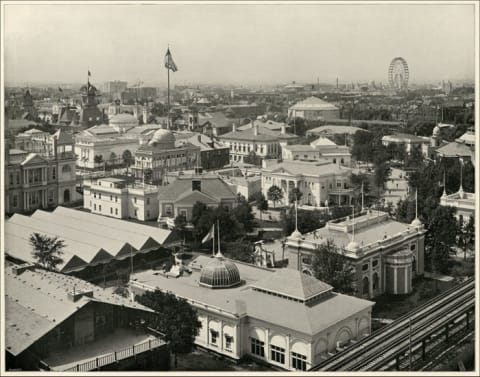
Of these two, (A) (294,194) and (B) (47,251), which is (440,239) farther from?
(B) (47,251)

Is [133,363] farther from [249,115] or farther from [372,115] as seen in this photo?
[249,115]

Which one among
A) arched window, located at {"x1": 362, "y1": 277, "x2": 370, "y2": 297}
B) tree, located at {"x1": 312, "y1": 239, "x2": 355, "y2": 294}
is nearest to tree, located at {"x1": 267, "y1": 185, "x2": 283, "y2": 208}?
arched window, located at {"x1": 362, "y1": 277, "x2": 370, "y2": 297}

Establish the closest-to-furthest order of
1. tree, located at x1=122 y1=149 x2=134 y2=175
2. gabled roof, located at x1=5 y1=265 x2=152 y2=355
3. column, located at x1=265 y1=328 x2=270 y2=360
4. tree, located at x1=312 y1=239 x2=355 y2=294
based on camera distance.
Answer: gabled roof, located at x1=5 y1=265 x2=152 y2=355, column, located at x1=265 y1=328 x2=270 y2=360, tree, located at x1=312 y1=239 x2=355 y2=294, tree, located at x1=122 y1=149 x2=134 y2=175

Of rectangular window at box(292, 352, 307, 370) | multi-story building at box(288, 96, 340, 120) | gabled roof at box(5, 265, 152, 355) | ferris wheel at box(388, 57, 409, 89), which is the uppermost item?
ferris wheel at box(388, 57, 409, 89)

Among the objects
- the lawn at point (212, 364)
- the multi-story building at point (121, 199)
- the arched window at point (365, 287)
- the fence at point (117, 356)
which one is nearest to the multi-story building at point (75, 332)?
the fence at point (117, 356)

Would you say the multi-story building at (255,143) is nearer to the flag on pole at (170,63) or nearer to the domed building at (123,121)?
the domed building at (123,121)

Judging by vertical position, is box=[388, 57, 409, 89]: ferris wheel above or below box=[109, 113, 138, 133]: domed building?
above

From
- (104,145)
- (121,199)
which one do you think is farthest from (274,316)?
(104,145)

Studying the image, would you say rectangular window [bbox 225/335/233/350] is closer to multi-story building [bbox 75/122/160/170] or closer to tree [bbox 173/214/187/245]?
tree [bbox 173/214/187/245]

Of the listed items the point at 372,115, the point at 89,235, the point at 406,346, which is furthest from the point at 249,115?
the point at 406,346
